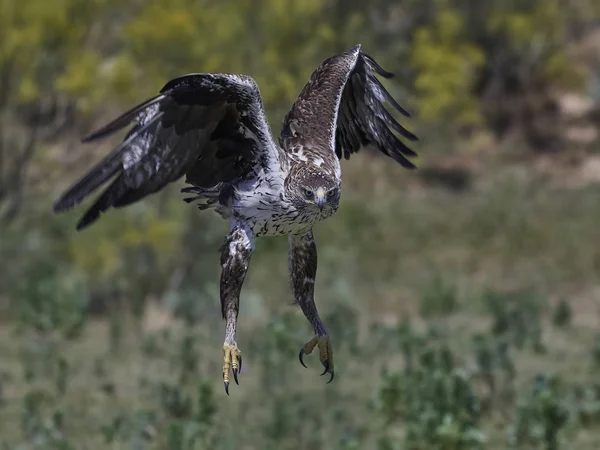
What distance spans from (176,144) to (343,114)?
59.2 inches

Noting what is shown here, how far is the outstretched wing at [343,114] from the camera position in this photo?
5.81 m

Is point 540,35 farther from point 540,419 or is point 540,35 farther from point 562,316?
point 540,419

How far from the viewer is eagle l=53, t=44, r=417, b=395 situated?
17.6ft

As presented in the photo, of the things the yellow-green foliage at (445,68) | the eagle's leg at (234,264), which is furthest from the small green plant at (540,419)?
the yellow-green foliage at (445,68)

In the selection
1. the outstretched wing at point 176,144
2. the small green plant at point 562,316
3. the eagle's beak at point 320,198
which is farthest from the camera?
the small green plant at point 562,316

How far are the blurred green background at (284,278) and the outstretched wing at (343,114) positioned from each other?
2.02m

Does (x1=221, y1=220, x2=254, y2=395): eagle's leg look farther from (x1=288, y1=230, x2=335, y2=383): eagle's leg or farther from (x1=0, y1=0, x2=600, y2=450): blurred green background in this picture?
(x1=0, y1=0, x2=600, y2=450): blurred green background

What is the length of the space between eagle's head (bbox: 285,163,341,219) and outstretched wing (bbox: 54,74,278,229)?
0.26 metres

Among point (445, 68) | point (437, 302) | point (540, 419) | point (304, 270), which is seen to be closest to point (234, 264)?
point (304, 270)

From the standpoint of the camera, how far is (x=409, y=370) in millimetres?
10125

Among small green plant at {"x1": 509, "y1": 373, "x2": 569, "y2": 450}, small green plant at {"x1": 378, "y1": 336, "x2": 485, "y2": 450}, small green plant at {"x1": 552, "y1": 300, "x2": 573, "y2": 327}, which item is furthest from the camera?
small green plant at {"x1": 552, "y1": 300, "x2": 573, "y2": 327}

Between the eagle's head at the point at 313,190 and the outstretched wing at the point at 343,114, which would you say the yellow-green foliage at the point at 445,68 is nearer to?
the outstretched wing at the point at 343,114

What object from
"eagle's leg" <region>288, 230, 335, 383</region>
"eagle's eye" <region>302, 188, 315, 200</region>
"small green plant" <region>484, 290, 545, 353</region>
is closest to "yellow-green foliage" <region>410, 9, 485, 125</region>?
"small green plant" <region>484, 290, 545, 353</region>

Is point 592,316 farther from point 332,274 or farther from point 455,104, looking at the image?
point 455,104
